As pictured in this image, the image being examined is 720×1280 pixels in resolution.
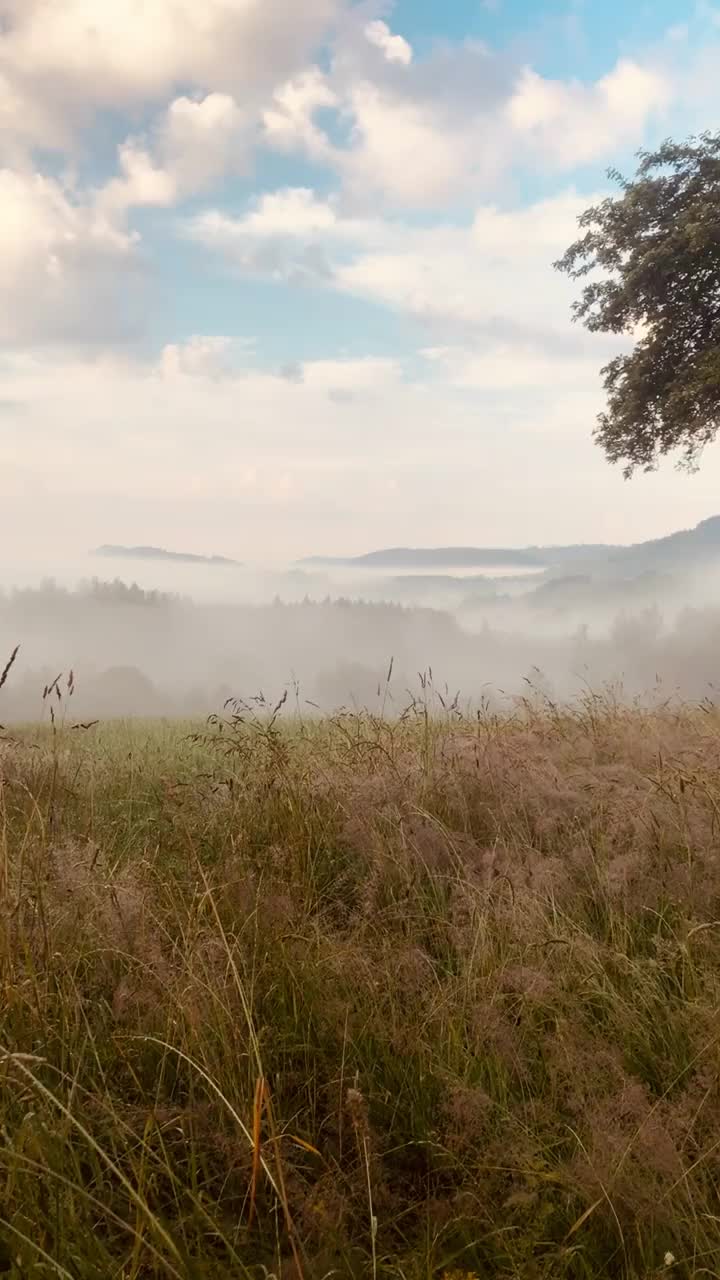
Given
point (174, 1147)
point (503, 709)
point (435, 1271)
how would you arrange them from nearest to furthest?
point (435, 1271) < point (174, 1147) < point (503, 709)

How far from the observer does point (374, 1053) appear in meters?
2.77

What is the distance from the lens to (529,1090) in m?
2.67

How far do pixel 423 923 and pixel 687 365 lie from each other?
52.1ft

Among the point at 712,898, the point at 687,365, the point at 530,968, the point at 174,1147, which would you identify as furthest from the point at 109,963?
the point at 687,365

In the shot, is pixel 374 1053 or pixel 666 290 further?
pixel 666 290

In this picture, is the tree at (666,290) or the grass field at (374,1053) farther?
the tree at (666,290)

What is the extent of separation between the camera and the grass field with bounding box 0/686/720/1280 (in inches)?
80.5

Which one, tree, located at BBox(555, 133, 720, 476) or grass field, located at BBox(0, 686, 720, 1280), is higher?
tree, located at BBox(555, 133, 720, 476)

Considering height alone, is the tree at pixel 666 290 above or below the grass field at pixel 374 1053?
above

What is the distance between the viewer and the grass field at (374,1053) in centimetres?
204

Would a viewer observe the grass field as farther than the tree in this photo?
No

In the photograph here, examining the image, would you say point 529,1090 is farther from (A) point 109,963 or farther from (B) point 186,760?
(B) point 186,760

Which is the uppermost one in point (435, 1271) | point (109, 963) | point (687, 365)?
point (687, 365)

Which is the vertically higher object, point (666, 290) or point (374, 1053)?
point (666, 290)
